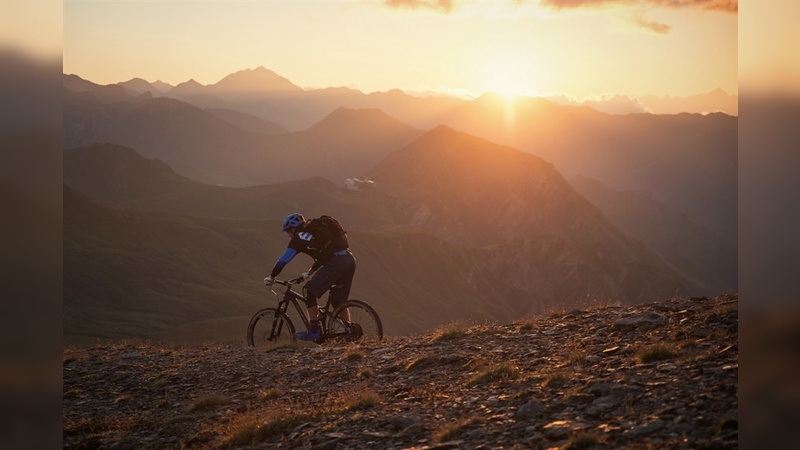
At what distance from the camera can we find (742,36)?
17.2 ft

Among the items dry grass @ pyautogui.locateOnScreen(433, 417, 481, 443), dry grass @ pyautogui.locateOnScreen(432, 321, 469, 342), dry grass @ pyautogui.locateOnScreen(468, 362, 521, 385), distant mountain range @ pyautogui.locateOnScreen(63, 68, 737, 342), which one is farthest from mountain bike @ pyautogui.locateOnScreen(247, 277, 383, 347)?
distant mountain range @ pyautogui.locateOnScreen(63, 68, 737, 342)

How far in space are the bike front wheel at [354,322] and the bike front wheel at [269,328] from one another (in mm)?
1085

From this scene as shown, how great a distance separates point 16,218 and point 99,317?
255ft

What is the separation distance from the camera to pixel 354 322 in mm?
14516

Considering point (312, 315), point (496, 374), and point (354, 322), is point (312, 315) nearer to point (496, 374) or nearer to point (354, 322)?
point (354, 322)

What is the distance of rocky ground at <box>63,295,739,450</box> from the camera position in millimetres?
6995

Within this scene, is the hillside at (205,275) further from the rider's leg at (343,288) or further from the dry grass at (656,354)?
the dry grass at (656,354)

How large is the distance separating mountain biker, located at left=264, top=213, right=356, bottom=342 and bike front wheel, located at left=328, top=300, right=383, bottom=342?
0.70ft

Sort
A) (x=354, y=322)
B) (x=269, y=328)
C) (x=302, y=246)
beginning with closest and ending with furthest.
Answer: (x=302, y=246)
(x=354, y=322)
(x=269, y=328)

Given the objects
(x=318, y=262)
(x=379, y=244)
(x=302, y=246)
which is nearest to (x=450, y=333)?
(x=318, y=262)

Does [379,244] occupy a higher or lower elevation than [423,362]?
lower

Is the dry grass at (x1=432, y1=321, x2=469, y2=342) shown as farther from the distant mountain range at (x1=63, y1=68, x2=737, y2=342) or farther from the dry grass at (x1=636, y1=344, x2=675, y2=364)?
the distant mountain range at (x1=63, y1=68, x2=737, y2=342)

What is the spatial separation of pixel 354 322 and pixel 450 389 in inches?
206

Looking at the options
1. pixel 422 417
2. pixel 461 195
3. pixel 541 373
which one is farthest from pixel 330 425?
pixel 461 195
